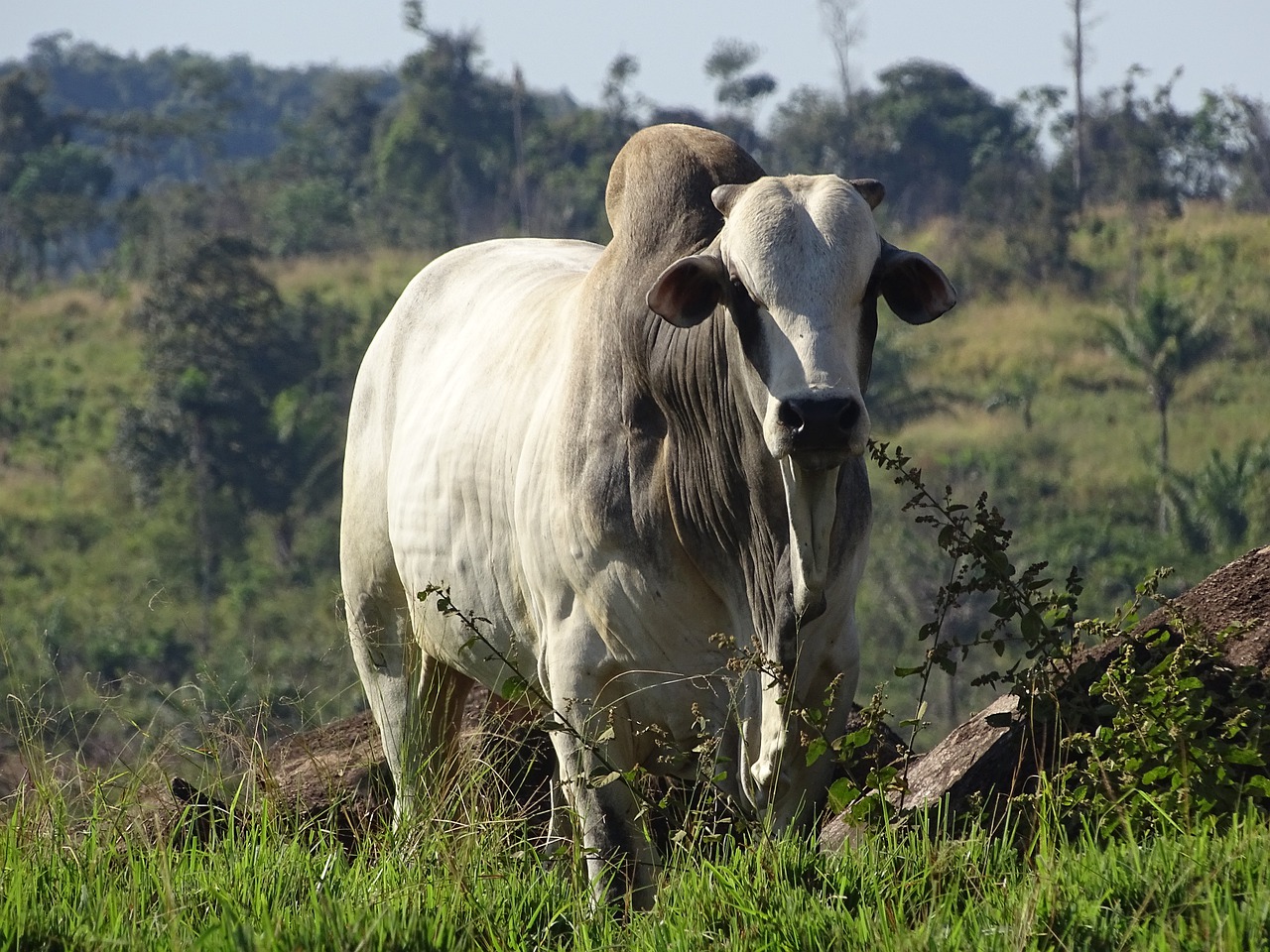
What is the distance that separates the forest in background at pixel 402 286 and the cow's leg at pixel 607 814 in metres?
10.8

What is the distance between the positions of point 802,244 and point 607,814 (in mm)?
1257

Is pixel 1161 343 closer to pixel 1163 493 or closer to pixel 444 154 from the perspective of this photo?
pixel 1163 493

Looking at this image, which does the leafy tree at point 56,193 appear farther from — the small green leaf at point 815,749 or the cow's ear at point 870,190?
the small green leaf at point 815,749

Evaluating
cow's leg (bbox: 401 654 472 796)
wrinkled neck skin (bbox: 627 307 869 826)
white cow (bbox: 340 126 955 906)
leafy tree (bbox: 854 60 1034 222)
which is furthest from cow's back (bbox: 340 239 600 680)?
leafy tree (bbox: 854 60 1034 222)

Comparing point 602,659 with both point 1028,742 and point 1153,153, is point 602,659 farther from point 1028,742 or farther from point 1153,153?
point 1153,153

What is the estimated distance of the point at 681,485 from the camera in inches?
140

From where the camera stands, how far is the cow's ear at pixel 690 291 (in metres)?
3.30

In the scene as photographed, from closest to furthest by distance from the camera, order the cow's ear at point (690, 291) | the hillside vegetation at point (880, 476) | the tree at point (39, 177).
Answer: the cow's ear at point (690, 291) → the hillside vegetation at point (880, 476) → the tree at point (39, 177)

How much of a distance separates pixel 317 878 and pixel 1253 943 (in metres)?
1.63

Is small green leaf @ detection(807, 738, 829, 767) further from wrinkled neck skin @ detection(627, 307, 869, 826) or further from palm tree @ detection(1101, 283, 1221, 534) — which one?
palm tree @ detection(1101, 283, 1221, 534)

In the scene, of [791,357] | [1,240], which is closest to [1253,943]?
[791,357]

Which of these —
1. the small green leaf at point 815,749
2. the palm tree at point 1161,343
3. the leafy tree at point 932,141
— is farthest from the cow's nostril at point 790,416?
the leafy tree at point 932,141

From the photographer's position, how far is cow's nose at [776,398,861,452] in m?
3.03

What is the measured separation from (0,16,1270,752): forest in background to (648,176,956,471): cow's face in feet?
37.3
